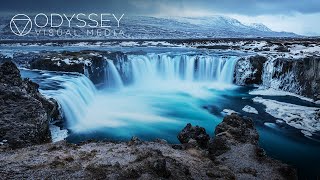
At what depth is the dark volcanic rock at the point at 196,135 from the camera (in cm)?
1454

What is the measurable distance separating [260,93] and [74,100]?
16.6 meters

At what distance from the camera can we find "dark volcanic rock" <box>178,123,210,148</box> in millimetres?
14539

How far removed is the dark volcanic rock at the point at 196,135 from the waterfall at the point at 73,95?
24.4 feet

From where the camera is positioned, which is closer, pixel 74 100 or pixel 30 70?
pixel 74 100

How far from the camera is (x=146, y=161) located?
10766 mm

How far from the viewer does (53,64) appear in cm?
3183

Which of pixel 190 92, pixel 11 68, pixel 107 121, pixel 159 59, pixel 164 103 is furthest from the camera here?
pixel 159 59

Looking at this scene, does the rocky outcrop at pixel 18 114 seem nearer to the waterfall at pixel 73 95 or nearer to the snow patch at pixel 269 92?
the waterfall at pixel 73 95

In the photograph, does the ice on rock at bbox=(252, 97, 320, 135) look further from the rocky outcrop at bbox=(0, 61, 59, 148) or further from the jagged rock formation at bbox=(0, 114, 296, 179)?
the rocky outcrop at bbox=(0, 61, 59, 148)

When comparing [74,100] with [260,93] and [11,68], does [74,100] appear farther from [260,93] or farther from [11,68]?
[260,93]

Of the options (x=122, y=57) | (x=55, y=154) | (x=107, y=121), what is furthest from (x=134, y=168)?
(x=122, y=57)

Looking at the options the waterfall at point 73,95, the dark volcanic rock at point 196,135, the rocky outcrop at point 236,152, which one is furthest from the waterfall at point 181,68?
the dark volcanic rock at point 196,135

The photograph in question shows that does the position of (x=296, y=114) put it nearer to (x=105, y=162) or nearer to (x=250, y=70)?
(x=250, y=70)

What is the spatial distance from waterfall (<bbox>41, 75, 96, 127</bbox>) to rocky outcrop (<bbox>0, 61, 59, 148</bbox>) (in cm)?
333
